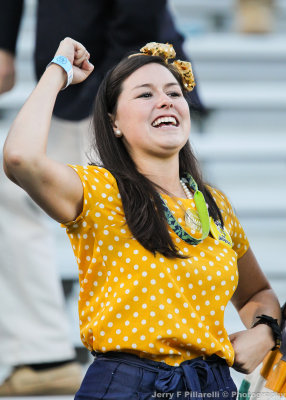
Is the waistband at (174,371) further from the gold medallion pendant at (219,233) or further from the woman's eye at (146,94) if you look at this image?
the woman's eye at (146,94)

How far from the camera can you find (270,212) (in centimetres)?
464

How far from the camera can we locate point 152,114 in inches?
82.4

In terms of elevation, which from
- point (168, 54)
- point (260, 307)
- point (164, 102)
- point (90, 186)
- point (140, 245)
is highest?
point (168, 54)

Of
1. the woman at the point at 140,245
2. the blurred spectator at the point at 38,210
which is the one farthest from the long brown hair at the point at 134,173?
the blurred spectator at the point at 38,210

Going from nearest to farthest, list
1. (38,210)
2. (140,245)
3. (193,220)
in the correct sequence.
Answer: (140,245) → (193,220) → (38,210)

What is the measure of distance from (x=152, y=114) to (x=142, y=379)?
2.12 feet

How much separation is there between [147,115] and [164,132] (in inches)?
2.4

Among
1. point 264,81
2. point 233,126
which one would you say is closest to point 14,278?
point 233,126

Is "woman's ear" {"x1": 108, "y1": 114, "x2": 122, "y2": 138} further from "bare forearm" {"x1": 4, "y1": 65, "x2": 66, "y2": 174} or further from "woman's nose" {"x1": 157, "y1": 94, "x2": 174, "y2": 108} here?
"bare forearm" {"x1": 4, "y1": 65, "x2": 66, "y2": 174}

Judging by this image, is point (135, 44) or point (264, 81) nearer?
point (135, 44)

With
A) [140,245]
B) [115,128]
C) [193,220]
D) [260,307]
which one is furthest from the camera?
[260,307]

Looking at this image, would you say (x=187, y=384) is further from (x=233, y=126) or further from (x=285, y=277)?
(x=233, y=126)

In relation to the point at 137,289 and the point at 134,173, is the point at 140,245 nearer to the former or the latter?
the point at 137,289

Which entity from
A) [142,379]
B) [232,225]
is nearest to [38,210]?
[232,225]
